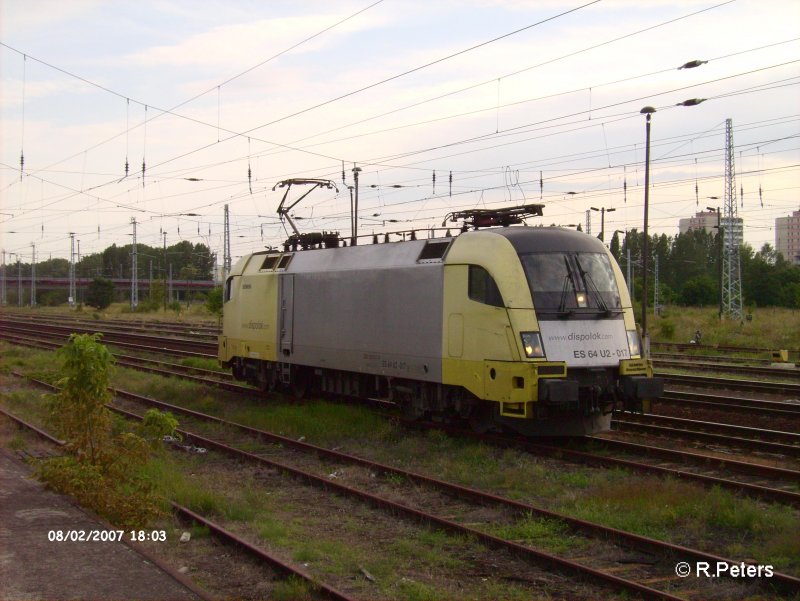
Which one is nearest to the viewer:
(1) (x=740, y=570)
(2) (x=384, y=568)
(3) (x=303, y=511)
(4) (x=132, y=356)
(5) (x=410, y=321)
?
(1) (x=740, y=570)

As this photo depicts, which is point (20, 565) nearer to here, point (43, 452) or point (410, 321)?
point (43, 452)

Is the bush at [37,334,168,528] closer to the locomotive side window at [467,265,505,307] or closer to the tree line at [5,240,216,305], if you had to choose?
the locomotive side window at [467,265,505,307]

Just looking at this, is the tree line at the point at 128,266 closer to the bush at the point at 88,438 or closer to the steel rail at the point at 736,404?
the steel rail at the point at 736,404

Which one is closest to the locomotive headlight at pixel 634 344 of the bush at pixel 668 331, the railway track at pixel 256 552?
the railway track at pixel 256 552

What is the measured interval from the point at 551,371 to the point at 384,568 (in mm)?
5104

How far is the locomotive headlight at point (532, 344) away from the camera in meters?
11.7

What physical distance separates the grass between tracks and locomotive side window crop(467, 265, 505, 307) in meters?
2.23

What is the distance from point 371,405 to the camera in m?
17.4

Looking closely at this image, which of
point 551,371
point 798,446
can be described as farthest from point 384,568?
point 798,446

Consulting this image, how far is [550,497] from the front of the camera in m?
9.74

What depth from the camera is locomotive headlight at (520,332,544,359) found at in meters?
11.7

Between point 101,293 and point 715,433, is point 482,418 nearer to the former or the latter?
point 715,433

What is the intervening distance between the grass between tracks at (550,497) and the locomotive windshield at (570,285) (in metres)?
2.26

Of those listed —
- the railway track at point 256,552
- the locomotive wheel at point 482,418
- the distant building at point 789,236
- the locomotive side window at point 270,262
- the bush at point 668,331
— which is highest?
the distant building at point 789,236
